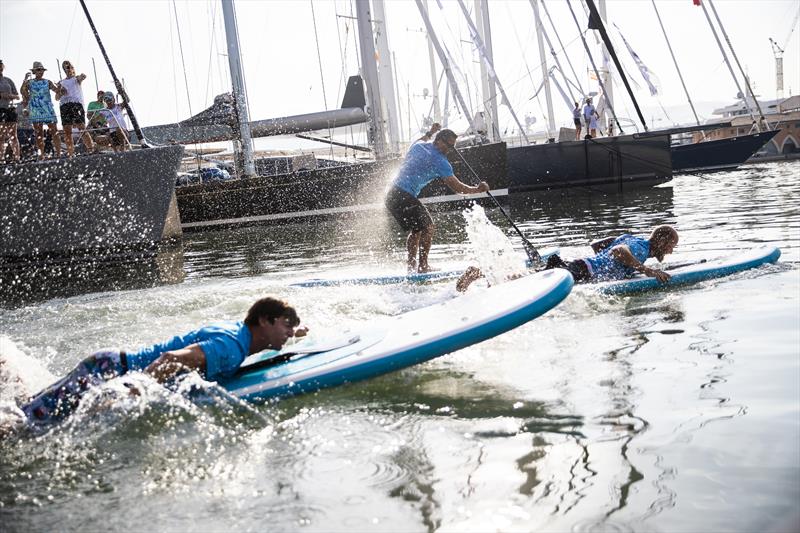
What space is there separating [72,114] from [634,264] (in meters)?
10.3

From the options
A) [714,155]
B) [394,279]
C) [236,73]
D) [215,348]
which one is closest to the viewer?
[215,348]

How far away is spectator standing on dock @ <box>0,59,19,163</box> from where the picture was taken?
1273cm

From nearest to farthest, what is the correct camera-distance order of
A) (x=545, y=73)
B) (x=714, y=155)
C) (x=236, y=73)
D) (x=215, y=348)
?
(x=215, y=348), (x=236, y=73), (x=714, y=155), (x=545, y=73)

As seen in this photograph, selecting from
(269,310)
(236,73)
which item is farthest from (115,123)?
(269,310)

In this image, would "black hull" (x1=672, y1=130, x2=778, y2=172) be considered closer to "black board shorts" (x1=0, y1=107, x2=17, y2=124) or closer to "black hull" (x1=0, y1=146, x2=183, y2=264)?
"black hull" (x1=0, y1=146, x2=183, y2=264)

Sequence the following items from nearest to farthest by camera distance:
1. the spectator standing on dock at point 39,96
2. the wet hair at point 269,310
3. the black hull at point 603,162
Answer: the wet hair at point 269,310
the spectator standing on dock at point 39,96
the black hull at point 603,162

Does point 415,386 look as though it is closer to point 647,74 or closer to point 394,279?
point 394,279

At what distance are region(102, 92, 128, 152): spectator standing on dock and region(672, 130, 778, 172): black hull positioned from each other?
23.0 metres

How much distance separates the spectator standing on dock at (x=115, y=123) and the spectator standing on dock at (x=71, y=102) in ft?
2.42

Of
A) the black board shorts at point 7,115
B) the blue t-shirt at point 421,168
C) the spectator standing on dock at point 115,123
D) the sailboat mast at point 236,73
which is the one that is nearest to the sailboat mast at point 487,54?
the sailboat mast at point 236,73

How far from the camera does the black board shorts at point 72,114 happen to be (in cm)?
1370

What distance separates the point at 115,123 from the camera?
15.2 metres

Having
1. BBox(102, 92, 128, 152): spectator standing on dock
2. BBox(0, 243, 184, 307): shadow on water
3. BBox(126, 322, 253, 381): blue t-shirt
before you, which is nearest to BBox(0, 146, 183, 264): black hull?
BBox(0, 243, 184, 307): shadow on water

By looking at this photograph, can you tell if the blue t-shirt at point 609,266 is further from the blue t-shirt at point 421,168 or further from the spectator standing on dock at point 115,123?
the spectator standing on dock at point 115,123
